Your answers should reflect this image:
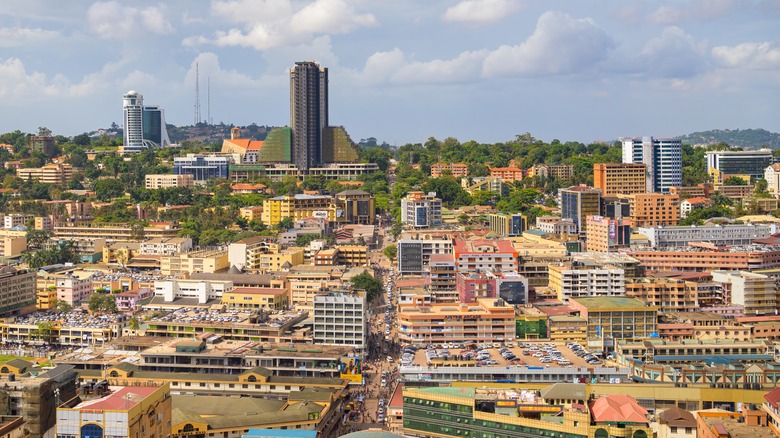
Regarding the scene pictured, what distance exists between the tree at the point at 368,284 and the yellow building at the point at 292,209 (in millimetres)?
15951

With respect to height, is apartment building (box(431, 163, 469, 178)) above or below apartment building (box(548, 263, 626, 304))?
above

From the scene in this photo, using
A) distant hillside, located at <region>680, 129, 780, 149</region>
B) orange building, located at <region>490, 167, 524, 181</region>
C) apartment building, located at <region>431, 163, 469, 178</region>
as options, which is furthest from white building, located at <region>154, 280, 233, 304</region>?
distant hillside, located at <region>680, 129, 780, 149</region>

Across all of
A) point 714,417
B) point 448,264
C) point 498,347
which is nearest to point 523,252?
point 448,264

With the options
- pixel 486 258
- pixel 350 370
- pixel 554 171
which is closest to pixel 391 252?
pixel 486 258

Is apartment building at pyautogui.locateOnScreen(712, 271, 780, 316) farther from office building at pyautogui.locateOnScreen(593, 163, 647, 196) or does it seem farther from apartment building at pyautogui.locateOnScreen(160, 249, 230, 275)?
office building at pyautogui.locateOnScreen(593, 163, 647, 196)

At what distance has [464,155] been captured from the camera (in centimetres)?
7169

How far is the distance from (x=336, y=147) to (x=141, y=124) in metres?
23.3

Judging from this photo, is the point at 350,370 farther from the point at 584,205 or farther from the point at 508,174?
the point at 508,174

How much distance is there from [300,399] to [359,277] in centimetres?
1258

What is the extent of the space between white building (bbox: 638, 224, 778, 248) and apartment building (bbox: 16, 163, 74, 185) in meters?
33.5

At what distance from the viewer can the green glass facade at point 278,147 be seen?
64812 mm

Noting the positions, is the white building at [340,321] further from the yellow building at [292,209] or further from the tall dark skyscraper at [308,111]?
the tall dark skyscraper at [308,111]

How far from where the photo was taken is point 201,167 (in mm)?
62844

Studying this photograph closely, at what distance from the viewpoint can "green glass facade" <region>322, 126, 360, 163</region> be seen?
214 feet
